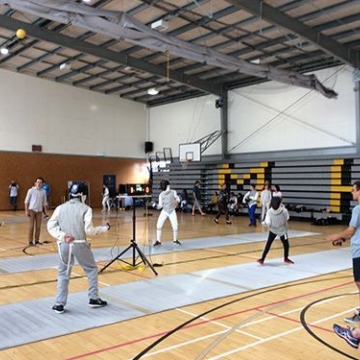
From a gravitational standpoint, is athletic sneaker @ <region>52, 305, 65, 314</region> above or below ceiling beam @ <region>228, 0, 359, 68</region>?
below

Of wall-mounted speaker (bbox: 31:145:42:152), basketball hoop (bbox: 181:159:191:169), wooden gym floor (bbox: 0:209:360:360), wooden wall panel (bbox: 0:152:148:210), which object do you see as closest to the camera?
wooden gym floor (bbox: 0:209:360:360)

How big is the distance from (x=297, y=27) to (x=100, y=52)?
332 inches

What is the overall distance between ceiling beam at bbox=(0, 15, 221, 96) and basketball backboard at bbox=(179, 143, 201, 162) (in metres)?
3.06

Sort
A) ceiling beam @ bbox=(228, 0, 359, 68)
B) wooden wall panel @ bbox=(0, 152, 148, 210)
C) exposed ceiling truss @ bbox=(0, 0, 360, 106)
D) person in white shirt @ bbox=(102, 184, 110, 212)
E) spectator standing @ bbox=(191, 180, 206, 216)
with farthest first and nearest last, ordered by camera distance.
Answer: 1. person in white shirt @ bbox=(102, 184, 110, 212)
2. wooden wall panel @ bbox=(0, 152, 148, 210)
3. spectator standing @ bbox=(191, 180, 206, 216)
4. ceiling beam @ bbox=(228, 0, 359, 68)
5. exposed ceiling truss @ bbox=(0, 0, 360, 106)

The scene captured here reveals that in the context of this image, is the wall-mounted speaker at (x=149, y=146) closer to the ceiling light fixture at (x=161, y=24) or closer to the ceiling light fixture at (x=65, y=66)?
the ceiling light fixture at (x=65, y=66)

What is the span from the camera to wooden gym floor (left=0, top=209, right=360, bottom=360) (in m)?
4.28

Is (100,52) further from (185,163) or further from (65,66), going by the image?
(185,163)

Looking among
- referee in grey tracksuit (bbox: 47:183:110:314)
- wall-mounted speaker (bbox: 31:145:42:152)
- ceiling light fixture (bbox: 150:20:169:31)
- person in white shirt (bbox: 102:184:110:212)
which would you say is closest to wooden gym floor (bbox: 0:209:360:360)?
referee in grey tracksuit (bbox: 47:183:110:314)

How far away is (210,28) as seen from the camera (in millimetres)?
16016

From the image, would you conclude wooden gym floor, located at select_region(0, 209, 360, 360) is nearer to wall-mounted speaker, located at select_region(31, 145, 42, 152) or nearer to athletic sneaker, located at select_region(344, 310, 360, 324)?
athletic sneaker, located at select_region(344, 310, 360, 324)

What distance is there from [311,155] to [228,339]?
16.1 metres

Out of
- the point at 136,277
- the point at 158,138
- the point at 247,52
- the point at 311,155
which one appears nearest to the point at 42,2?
the point at 136,277

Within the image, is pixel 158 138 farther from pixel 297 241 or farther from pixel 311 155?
pixel 297 241

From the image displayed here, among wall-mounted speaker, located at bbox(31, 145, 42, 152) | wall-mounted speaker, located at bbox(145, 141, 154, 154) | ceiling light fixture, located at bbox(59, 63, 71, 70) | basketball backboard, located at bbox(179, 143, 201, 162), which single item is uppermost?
ceiling light fixture, located at bbox(59, 63, 71, 70)
